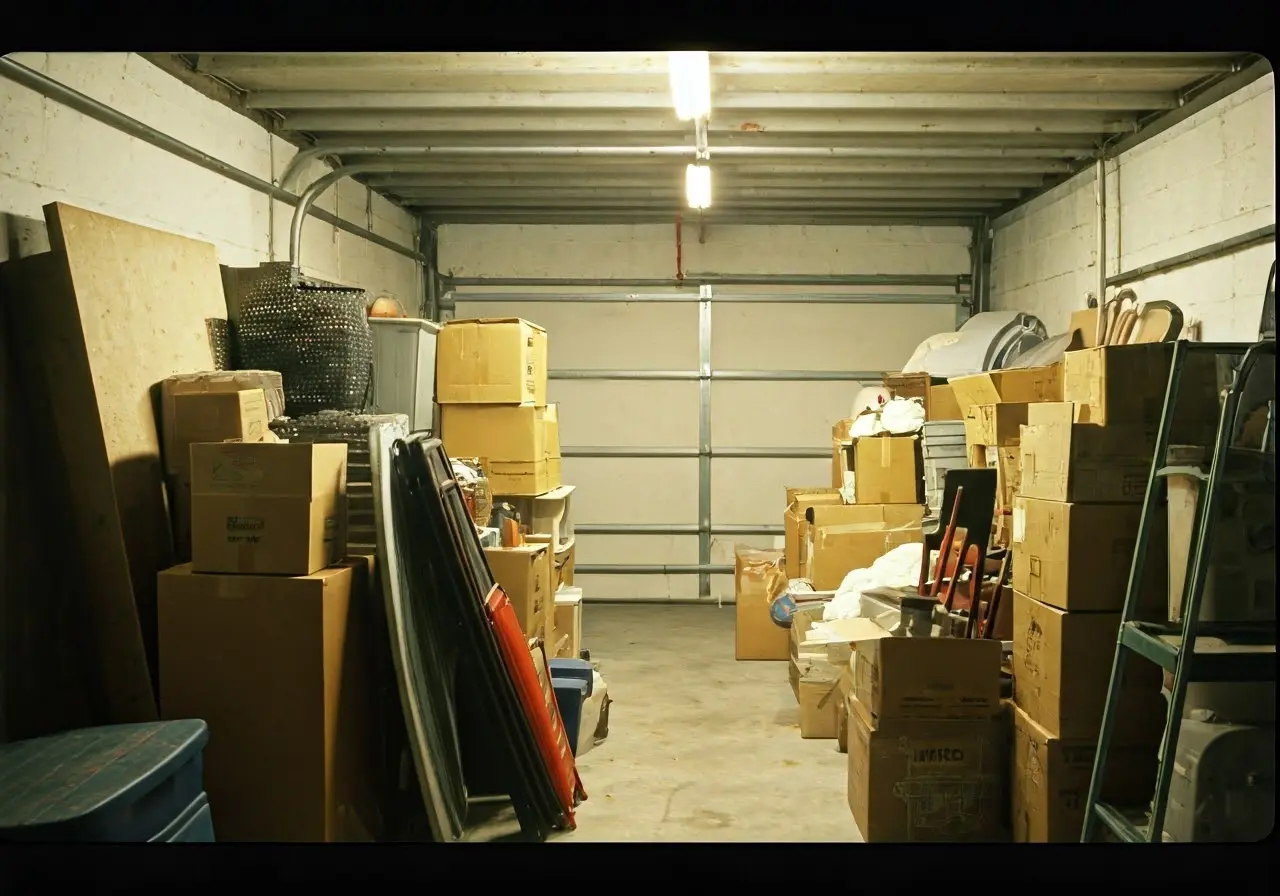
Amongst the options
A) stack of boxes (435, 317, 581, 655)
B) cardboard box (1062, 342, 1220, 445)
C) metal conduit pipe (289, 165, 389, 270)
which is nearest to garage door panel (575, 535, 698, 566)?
stack of boxes (435, 317, 581, 655)

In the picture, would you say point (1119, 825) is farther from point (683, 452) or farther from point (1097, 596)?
point (683, 452)

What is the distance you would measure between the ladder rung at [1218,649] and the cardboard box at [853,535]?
2813 millimetres

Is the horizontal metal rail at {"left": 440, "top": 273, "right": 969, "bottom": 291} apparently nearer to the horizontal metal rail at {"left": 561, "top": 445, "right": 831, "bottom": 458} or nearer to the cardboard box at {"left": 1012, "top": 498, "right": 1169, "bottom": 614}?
the horizontal metal rail at {"left": 561, "top": 445, "right": 831, "bottom": 458}

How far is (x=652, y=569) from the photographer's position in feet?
24.6

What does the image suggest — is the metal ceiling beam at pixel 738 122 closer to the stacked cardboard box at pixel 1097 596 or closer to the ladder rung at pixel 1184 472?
the stacked cardboard box at pixel 1097 596

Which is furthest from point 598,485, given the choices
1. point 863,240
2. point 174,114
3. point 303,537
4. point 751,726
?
point 303,537

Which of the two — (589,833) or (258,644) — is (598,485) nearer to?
(589,833)

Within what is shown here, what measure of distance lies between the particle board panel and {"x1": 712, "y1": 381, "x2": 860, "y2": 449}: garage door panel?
16.3 ft

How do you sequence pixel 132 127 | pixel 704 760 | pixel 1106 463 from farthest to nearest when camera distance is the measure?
pixel 704 760 → pixel 132 127 → pixel 1106 463

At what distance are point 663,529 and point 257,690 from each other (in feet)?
16.3

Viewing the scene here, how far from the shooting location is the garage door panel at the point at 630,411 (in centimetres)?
748

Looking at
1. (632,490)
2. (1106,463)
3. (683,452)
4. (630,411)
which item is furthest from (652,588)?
(1106,463)

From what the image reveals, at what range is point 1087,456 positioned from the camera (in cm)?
289
